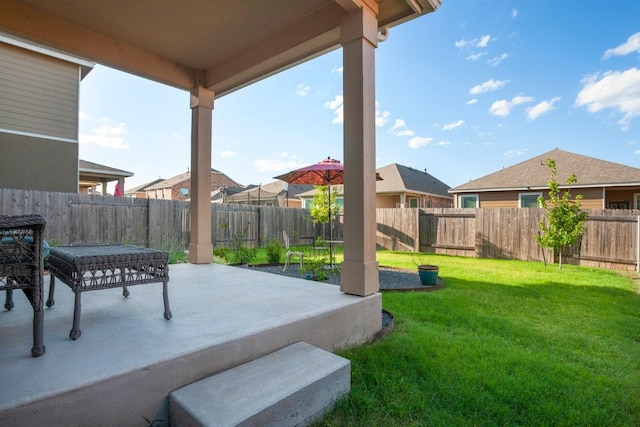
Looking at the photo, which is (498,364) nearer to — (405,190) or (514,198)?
(514,198)

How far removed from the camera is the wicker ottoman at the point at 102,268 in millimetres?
1791

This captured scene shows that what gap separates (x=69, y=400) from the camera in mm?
1242

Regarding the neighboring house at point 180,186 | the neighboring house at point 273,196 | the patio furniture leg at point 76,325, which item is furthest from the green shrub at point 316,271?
the neighboring house at point 180,186

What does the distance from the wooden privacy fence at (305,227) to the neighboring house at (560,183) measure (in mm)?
4512

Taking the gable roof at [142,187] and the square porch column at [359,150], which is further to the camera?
the gable roof at [142,187]

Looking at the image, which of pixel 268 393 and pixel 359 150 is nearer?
pixel 268 393

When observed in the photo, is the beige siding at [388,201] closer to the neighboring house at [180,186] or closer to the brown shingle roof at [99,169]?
the brown shingle roof at [99,169]

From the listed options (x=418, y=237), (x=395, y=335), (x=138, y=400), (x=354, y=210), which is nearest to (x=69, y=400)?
(x=138, y=400)

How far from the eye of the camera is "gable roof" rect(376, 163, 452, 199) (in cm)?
1742

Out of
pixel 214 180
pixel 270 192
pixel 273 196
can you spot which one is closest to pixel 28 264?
pixel 273 196

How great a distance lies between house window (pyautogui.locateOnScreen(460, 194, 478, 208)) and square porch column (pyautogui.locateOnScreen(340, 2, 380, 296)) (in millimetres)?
12821

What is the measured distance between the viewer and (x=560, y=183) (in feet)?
39.9

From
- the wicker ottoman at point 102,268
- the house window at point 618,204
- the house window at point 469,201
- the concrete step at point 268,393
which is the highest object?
the house window at point 469,201

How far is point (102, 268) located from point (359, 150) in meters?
2.05
